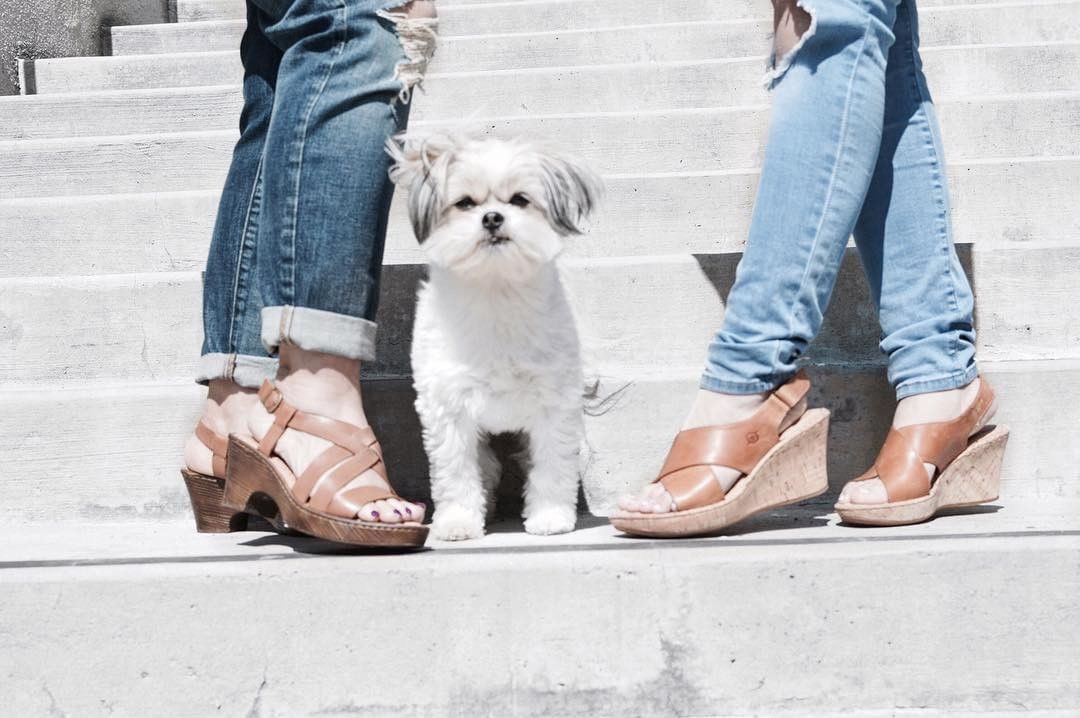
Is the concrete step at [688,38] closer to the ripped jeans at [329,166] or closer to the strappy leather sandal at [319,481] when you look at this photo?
the ripped jeans at [329,166]

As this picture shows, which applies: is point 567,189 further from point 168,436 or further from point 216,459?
point 168,436

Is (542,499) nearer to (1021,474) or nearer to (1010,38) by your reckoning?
(1021,474)

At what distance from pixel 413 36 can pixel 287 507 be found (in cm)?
86

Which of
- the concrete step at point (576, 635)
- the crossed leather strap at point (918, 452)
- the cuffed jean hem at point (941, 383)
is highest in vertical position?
the cuffed jean hem at point (941, 383)

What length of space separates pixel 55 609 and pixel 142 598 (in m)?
0.14

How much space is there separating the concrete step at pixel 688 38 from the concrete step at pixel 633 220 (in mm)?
1676

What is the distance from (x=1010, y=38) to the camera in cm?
434

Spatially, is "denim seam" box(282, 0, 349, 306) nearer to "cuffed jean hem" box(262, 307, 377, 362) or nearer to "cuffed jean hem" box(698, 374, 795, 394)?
"cuffed jean hem" box(262, 307, 377, 362)

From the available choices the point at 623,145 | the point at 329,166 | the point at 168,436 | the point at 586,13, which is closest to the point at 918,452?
the point at 329,166

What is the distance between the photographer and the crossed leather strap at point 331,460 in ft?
5.86

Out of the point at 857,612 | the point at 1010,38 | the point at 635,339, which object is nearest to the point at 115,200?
the point at 635,339

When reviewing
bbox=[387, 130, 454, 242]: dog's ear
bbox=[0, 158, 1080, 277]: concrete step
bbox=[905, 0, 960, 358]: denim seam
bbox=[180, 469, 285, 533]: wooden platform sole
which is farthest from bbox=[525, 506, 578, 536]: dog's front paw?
bbox=[0, 158, 1080, 277]: concrete step

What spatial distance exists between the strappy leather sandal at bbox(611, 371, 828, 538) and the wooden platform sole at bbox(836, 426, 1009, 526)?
115 millimetres

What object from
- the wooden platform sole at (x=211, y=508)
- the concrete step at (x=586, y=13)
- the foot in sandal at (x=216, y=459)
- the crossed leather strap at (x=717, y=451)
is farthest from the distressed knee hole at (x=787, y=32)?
the concrete step at (x=586, y=13)
